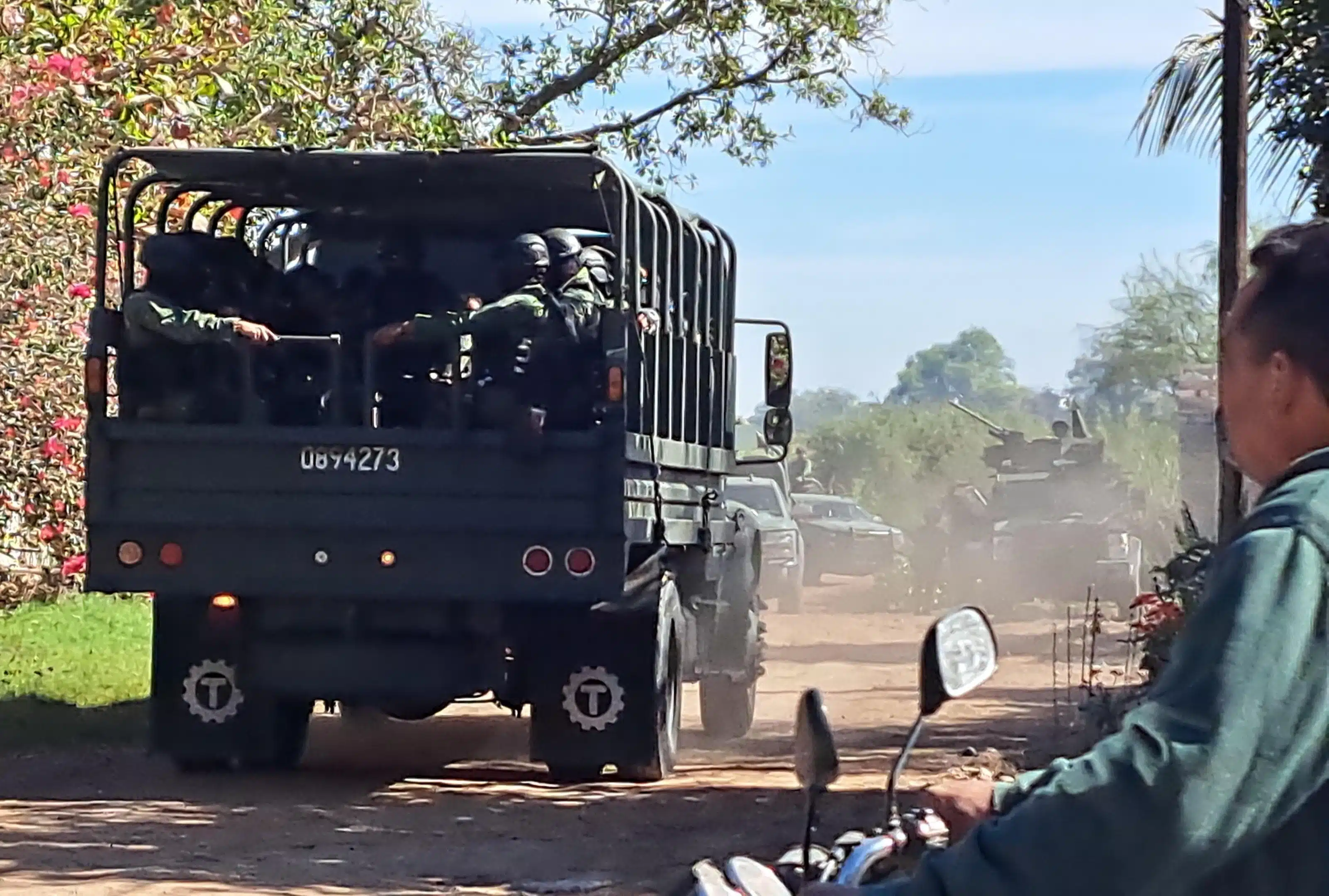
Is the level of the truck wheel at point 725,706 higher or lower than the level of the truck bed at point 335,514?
lower

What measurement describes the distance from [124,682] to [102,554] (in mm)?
4791

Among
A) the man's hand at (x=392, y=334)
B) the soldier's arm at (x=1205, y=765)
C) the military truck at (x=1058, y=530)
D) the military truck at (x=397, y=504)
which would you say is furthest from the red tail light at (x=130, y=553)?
the military truck at (x=1058, y=530)

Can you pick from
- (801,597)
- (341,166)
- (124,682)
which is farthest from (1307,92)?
(801,597)

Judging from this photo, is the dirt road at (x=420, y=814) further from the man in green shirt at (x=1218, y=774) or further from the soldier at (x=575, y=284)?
the man in green shirt at (x=1218, y=774)

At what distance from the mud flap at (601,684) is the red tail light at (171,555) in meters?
1.72

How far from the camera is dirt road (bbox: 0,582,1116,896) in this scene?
8070 millimetres

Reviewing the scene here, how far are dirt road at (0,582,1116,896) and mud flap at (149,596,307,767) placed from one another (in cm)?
21

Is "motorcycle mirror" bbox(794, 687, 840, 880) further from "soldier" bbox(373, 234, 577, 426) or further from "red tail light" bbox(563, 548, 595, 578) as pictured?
"soldier" bbox(373, 234, 577, 426)

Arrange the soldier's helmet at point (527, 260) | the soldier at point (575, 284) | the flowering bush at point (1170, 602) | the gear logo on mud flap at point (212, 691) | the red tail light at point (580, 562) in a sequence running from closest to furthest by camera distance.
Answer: the red tail light at point (580, 562)
the soldier at point (575, 284)
the soldier's helmet at point (527, 260)
the flowering bush at point (1170, 602)
the gear logo on mud flap at point (212, 691)

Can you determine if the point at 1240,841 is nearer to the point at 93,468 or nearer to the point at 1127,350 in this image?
the point at 93,468

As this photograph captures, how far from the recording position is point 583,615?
33.0 feet

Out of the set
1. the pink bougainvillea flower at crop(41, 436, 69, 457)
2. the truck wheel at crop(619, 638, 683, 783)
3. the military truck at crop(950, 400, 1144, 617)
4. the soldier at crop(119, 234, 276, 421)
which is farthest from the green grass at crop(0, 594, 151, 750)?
the military truck at crop(950, 400, 1144, 617)

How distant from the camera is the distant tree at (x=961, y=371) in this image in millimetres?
116625

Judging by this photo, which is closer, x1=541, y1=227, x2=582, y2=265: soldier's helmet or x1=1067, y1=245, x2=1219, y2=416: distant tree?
x1=541, y1=227, x2=582, y2=265: soldier's helmet
